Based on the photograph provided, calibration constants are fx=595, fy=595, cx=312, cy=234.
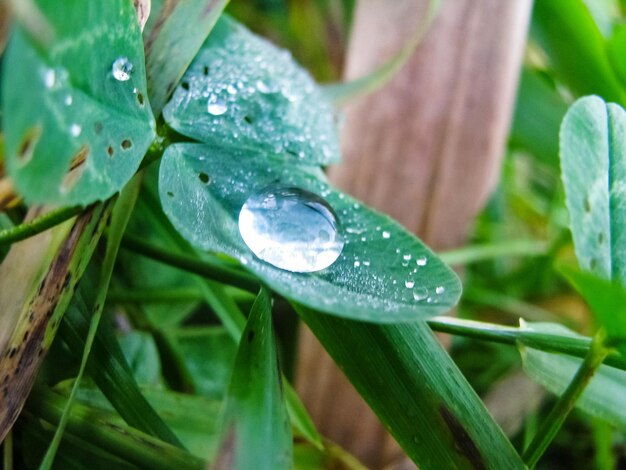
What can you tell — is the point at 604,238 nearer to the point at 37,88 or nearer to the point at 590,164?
the point at 590,164

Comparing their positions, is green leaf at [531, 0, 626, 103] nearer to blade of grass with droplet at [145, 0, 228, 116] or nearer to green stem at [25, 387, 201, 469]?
blade of grass with droplet at [145, 0, 228, 116]

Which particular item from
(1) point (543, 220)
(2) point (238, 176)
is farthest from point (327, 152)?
(1) point (543, 220)

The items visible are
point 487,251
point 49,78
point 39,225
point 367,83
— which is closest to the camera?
point 49,78

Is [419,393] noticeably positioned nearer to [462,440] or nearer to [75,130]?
[462,440]

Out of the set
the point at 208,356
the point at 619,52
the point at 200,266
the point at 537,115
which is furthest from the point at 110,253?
the point at 537,115

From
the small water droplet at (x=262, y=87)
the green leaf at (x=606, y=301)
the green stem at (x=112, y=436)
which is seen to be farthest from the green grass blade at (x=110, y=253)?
the green leaf at (x=606, y=301)

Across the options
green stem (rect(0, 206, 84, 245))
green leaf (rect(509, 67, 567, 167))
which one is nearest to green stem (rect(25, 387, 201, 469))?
green stem (rect(0, 206, 84, 245))
